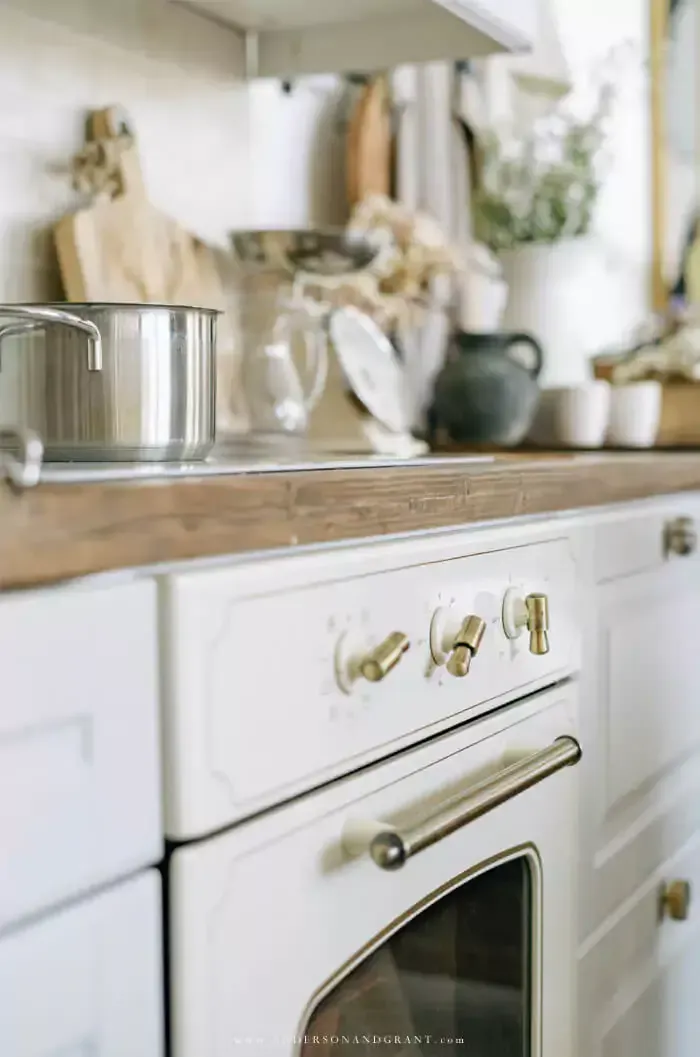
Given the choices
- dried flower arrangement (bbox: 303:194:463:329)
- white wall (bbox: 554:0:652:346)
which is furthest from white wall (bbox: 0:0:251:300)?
white wall (bbox: 554:0:652:346)

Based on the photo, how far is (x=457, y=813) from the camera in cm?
72

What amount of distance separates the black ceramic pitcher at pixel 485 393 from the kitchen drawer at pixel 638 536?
0.30m

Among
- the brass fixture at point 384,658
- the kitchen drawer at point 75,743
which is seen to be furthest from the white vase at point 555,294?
the kitchen drawer at point 75,743

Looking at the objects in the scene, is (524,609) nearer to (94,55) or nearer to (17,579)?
(17,579)

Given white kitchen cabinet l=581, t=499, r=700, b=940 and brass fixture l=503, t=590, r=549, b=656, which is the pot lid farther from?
brass fixture l=503, t=590, r=549, b=656

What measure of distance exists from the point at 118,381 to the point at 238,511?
0.55 feet

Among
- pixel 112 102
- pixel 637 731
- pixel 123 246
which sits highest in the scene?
pixel 112 102

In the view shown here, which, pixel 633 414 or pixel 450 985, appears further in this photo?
pixel 633 414

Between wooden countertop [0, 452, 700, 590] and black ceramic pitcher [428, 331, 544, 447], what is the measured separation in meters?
0.58

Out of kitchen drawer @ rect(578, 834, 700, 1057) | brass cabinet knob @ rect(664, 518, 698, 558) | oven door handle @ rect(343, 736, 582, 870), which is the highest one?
brass cabinet knob @ rect(664, 518, 698, 558)

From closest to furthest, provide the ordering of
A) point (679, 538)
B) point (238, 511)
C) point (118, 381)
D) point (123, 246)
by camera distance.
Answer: point (238, 511) < point (118, 381) < point (123, 246) < point (679, 538)

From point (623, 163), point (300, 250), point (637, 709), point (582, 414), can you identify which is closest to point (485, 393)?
point (582, 414)

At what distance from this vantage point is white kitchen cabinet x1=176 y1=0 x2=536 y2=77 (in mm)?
1300

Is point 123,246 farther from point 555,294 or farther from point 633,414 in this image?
point 555,294
